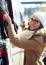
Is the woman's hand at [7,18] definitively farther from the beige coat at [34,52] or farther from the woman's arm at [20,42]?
the beige coat at [34,52]

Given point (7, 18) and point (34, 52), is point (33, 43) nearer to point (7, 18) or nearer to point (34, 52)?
point (34, 52)

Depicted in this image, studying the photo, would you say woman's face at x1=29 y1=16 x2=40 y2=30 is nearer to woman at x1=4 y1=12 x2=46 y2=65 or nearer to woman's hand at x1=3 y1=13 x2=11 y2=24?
woman at x1=4 y1=12 x2=46 y2=65

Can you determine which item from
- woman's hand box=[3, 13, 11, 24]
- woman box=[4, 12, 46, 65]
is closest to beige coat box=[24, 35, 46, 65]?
woman box=[4, 12, 46, 65]

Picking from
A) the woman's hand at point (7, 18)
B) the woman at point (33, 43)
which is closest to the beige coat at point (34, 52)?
the woman at point (33, 43)

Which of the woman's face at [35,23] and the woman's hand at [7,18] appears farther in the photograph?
the woman's face at [35,23]

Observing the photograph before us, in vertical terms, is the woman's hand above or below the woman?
above

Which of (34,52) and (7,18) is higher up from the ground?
(7,18)

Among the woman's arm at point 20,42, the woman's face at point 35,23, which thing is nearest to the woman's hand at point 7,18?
the woman's arm at point 20,42

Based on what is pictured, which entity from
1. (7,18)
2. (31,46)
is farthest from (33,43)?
(7,18)

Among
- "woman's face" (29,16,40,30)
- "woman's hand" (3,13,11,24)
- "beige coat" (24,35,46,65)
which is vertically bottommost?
"beige coat" (24,35,46,65)

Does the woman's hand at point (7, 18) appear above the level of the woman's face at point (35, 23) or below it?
above

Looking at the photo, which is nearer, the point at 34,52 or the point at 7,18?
the point at 7,18

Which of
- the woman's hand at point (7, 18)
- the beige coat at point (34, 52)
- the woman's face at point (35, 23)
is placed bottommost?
the beige coat at point (34, 52)

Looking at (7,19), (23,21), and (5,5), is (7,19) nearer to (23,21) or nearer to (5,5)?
(5,5)
